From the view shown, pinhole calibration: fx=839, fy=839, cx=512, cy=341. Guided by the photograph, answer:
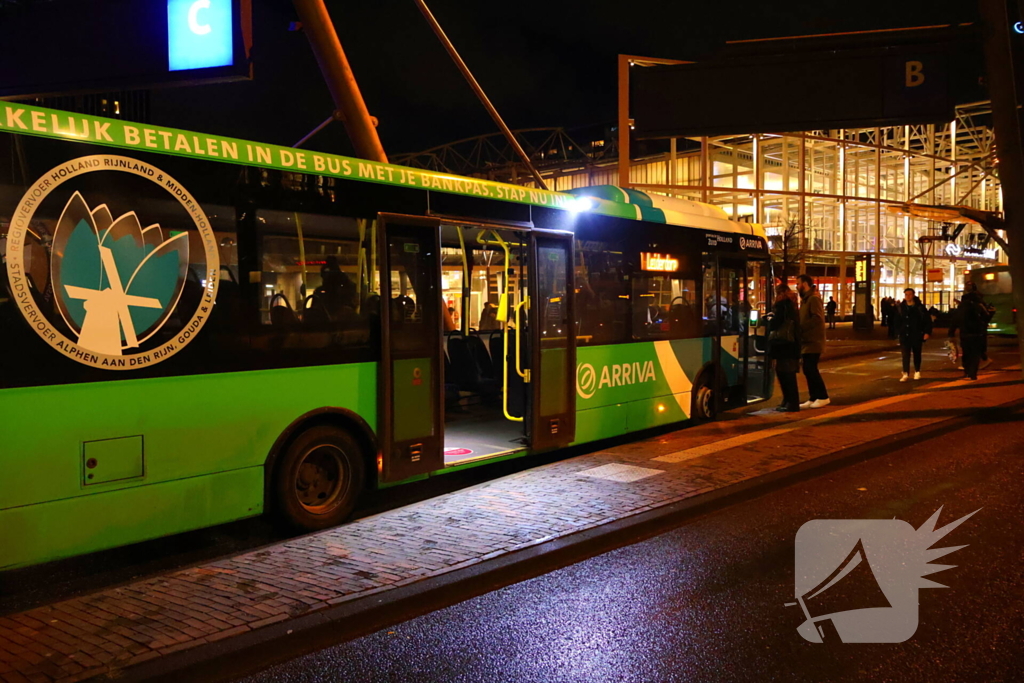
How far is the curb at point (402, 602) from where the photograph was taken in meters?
4.04

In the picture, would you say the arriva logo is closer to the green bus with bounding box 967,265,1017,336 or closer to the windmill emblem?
the windmill emblem

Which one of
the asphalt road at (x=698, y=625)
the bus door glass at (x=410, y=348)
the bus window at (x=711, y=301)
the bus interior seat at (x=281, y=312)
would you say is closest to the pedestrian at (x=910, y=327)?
the bus window at (x=711, y=301)

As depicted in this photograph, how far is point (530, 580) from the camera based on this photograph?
551cm

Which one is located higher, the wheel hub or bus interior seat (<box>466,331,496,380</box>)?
bus interior seat (<box>466,331,496,380</box>)

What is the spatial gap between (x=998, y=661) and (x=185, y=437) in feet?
16.3

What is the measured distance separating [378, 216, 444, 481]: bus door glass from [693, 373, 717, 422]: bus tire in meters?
5.15

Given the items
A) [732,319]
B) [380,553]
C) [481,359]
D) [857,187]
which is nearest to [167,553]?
[380,553]

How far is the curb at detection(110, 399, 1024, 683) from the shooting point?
404 cm

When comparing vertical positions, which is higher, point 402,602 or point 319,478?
point 319,478

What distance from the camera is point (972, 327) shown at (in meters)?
16.4

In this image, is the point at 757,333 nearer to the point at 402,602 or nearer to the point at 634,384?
the point at 634,384

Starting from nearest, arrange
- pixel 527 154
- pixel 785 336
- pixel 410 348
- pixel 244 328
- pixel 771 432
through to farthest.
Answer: pixel 244 328 < pixel 410 348 < pixel 771 432 < pixel 785 336 < pixel 527 154

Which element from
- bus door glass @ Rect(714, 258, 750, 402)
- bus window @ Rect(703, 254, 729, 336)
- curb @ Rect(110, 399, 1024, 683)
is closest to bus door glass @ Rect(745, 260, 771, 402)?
bus door glass @ Rect(714, 258, 750, 402)

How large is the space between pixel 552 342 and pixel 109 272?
4.66 meters
